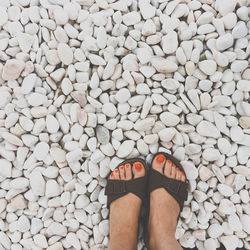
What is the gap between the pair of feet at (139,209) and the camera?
0.77m

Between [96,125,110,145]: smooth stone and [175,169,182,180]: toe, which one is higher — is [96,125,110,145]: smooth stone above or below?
above

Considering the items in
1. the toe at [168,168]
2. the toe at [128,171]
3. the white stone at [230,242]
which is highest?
the toe at [168,168]

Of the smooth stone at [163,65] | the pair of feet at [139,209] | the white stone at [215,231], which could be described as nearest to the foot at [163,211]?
the pair of feet at [139,209]

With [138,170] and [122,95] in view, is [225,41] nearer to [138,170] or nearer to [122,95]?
[122,95]

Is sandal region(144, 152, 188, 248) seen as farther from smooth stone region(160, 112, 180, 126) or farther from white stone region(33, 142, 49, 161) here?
white stone region(33, 142, 49, 161)

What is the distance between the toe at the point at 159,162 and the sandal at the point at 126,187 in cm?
3

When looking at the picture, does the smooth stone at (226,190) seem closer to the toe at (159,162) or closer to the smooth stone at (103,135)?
the toe at (159,162)

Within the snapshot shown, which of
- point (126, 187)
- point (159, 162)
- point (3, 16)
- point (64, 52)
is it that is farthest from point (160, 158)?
point (3, 16)

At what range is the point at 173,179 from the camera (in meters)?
0.82

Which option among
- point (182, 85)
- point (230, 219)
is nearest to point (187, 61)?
point (182, 85)

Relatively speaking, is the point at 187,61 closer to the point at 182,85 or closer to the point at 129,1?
the point at 182,85

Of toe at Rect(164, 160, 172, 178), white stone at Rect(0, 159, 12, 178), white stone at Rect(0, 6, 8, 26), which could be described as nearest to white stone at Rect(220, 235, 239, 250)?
toe at Rect(164, 160, 172, 178)

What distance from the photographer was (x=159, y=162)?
0.81 metres

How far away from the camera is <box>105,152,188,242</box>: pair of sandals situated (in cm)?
81
